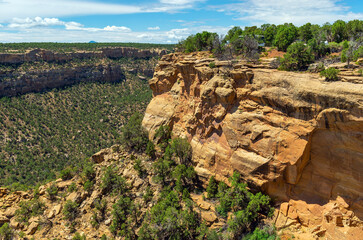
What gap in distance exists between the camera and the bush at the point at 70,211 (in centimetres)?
3152

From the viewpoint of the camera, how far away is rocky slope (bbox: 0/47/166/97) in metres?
94.9

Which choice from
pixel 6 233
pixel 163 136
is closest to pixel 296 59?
pixel 163 136

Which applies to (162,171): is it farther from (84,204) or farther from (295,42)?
(295,42)

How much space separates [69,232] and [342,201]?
107ft

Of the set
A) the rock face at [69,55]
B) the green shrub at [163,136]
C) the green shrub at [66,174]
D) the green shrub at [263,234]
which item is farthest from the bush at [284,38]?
the rock face at [69,55]

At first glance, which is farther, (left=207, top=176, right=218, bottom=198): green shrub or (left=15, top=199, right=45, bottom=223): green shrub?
(left=15, top=199, right=45, bottom=223): green shrub

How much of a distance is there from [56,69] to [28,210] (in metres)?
88.7

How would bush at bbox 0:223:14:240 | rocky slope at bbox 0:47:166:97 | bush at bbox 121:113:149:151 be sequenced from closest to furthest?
bush at bbox 0:223:14:240
bush at bbox 121:113:149:151
rocky slope at bbox 0:47:166:97

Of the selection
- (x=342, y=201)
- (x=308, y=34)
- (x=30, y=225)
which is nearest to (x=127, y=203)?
(x=30, y=225)

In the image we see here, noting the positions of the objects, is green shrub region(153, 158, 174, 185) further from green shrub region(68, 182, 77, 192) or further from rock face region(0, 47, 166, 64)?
rock face region(0, 47, 166, 64)

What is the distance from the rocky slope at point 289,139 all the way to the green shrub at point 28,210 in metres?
23.7

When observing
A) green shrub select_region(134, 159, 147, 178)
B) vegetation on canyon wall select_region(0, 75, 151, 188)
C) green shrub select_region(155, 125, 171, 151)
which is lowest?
vegetation on canyon wall select_region(0, 75, 151, 188)

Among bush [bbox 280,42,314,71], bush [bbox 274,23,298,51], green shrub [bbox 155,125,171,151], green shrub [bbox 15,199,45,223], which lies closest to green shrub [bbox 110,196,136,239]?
green shrub [bbox 155,125,171,151]

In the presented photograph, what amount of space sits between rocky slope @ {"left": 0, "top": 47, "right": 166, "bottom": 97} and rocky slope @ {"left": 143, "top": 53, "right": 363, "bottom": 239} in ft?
303
